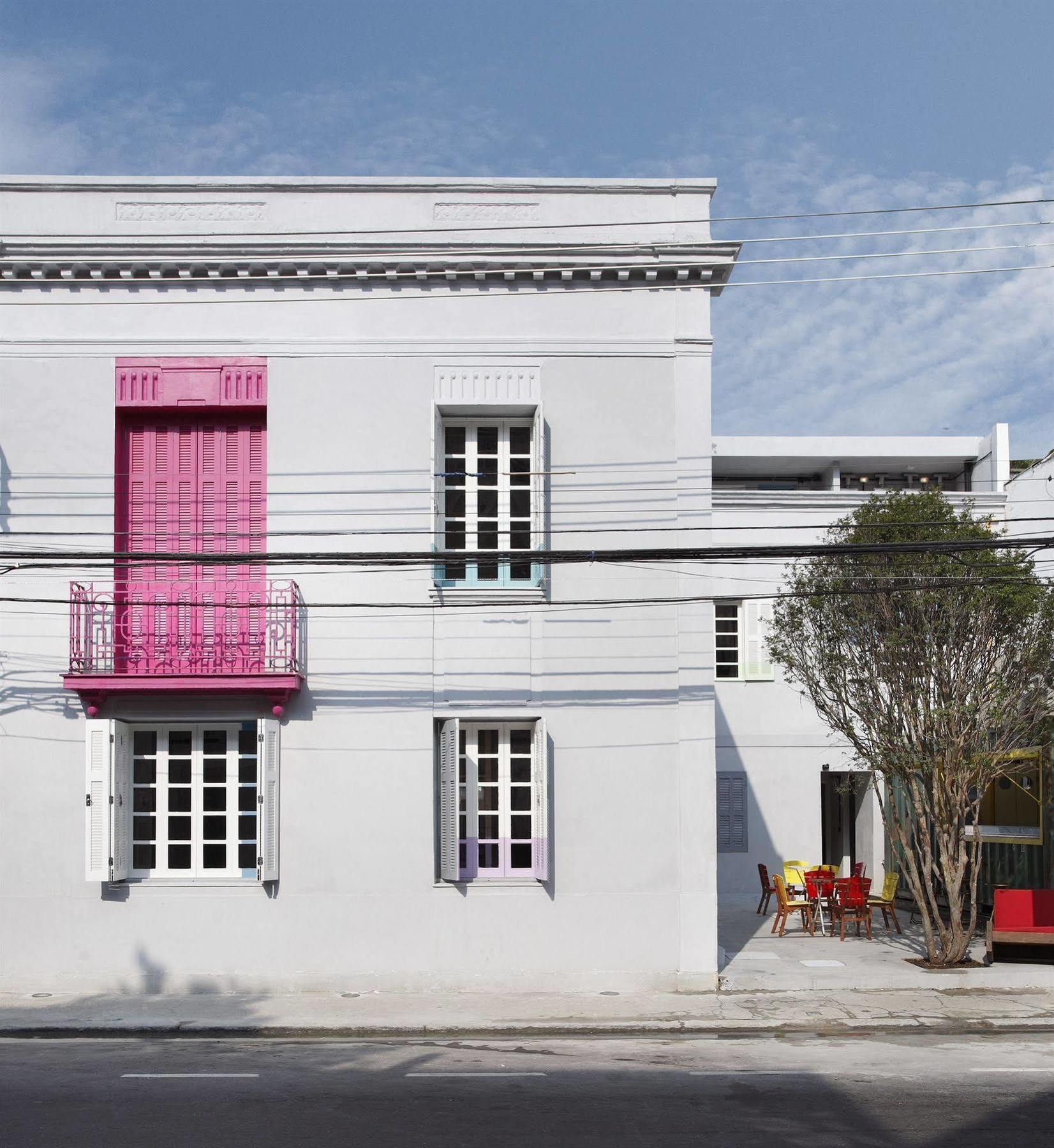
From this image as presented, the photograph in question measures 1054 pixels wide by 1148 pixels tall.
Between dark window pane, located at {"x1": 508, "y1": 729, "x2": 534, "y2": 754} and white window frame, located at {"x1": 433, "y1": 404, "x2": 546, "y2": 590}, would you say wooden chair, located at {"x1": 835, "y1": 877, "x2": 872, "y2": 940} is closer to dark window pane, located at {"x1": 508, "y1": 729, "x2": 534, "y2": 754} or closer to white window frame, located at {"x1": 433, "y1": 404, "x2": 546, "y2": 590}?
dark window pane, located at {"x1": 508, "y1": 729, "x2": 534, "y2": 754}

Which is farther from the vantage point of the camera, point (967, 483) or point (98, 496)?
point (967, 483)

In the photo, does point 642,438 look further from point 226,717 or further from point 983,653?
point 226,717

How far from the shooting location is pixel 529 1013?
41.3ft

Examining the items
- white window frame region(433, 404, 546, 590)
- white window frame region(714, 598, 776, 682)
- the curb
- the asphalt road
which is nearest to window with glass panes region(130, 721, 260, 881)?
the curb

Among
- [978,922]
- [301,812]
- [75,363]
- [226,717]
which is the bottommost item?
[978,922]

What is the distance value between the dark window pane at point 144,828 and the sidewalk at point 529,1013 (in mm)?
1707

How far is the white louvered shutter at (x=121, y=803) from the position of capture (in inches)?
531

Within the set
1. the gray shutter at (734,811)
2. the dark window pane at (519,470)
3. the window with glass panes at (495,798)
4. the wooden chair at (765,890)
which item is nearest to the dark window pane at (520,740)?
the window with glass panes at (495,798)

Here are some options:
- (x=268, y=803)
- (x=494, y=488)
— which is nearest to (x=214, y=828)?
(x=268, y=803)

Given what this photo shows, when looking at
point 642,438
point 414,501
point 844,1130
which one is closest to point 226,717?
point 414,501

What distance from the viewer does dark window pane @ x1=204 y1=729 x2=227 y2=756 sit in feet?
46.6

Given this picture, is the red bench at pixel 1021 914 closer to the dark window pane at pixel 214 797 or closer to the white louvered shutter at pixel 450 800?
the white louvered shutter at pixel 450 800

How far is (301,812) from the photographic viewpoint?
13883 mm

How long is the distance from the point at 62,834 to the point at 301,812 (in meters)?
2.66
